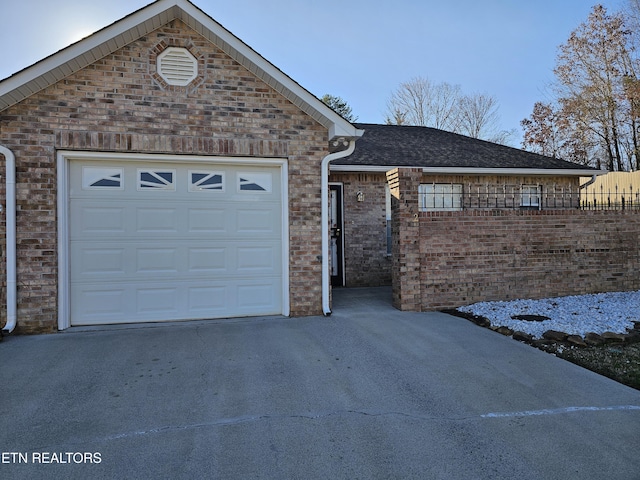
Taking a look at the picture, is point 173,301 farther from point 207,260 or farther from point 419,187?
point 419,187

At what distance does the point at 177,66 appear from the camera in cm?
645

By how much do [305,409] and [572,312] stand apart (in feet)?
17.3

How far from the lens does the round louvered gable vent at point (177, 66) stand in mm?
6395

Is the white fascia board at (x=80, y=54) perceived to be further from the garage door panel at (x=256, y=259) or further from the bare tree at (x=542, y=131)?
the bare tree at (x=542, y=131)

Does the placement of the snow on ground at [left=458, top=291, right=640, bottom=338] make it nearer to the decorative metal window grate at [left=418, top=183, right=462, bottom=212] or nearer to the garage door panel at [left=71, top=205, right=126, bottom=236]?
the decorative metal window grate at [left=418, top=183, right=462, bottom=212]

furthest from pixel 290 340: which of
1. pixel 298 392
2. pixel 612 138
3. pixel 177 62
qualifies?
pixel 612 138

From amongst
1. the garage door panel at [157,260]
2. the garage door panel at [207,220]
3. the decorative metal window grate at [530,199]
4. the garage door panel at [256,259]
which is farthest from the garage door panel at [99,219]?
the decorative metal window grate at [530,199]

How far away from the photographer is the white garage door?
6.29 m

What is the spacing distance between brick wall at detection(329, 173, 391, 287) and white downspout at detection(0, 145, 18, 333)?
20.5 feet

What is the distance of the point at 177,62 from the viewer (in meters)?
6.45

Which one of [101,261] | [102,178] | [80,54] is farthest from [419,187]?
[80,54]

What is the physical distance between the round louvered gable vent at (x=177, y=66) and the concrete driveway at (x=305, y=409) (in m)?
3.76

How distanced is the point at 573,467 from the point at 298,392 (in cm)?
227

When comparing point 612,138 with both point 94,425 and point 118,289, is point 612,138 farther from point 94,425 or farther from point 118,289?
point 94,425
